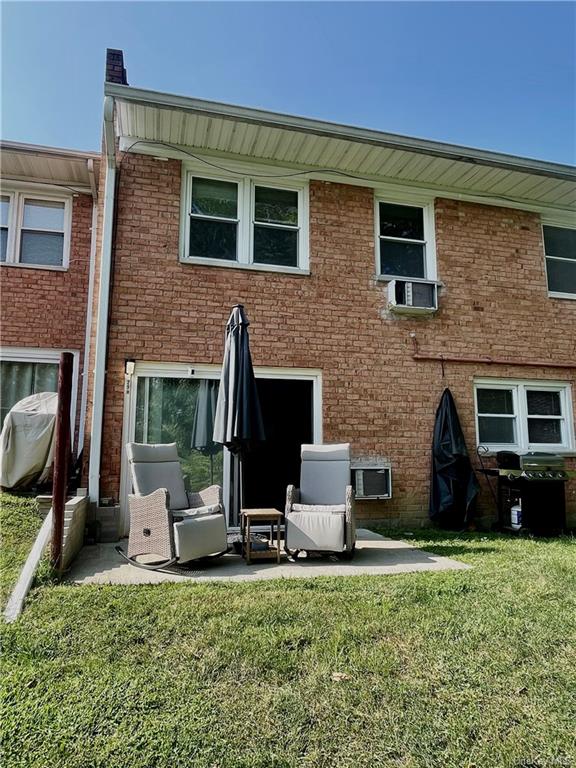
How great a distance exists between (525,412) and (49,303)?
7846mm

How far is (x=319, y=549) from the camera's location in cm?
493

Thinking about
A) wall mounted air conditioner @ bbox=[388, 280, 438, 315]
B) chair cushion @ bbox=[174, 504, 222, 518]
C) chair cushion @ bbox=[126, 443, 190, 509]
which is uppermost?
wall mounted air conditioner @ bbox=[388, 280, 438, 315]

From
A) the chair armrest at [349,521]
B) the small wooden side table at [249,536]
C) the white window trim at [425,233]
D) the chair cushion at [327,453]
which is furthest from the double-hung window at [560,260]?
the small wooden side table at [249,536]

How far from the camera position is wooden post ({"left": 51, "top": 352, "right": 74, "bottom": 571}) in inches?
162

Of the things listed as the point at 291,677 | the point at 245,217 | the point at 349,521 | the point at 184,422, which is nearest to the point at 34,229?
the point at 245,217

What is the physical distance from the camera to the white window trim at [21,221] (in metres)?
8.27

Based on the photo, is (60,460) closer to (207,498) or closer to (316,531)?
(207,498)

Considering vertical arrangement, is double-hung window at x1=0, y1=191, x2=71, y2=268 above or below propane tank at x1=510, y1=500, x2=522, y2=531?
above

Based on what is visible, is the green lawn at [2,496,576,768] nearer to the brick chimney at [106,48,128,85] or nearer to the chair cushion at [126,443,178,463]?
the chair cushion at [126,443,178,463]

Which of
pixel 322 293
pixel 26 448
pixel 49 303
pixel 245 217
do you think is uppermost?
pixel 245 217

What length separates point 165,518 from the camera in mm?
4590

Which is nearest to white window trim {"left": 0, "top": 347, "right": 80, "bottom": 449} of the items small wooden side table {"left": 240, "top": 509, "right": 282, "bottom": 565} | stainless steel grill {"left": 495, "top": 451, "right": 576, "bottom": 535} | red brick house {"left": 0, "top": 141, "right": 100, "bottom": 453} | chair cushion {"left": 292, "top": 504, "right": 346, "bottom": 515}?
red brick house {"left": 0, "top": 141, "right": 100, "bottom": 453}

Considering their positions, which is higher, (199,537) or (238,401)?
(238,401)

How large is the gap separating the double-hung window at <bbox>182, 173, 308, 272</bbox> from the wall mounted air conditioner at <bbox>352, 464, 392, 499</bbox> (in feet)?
9.75
